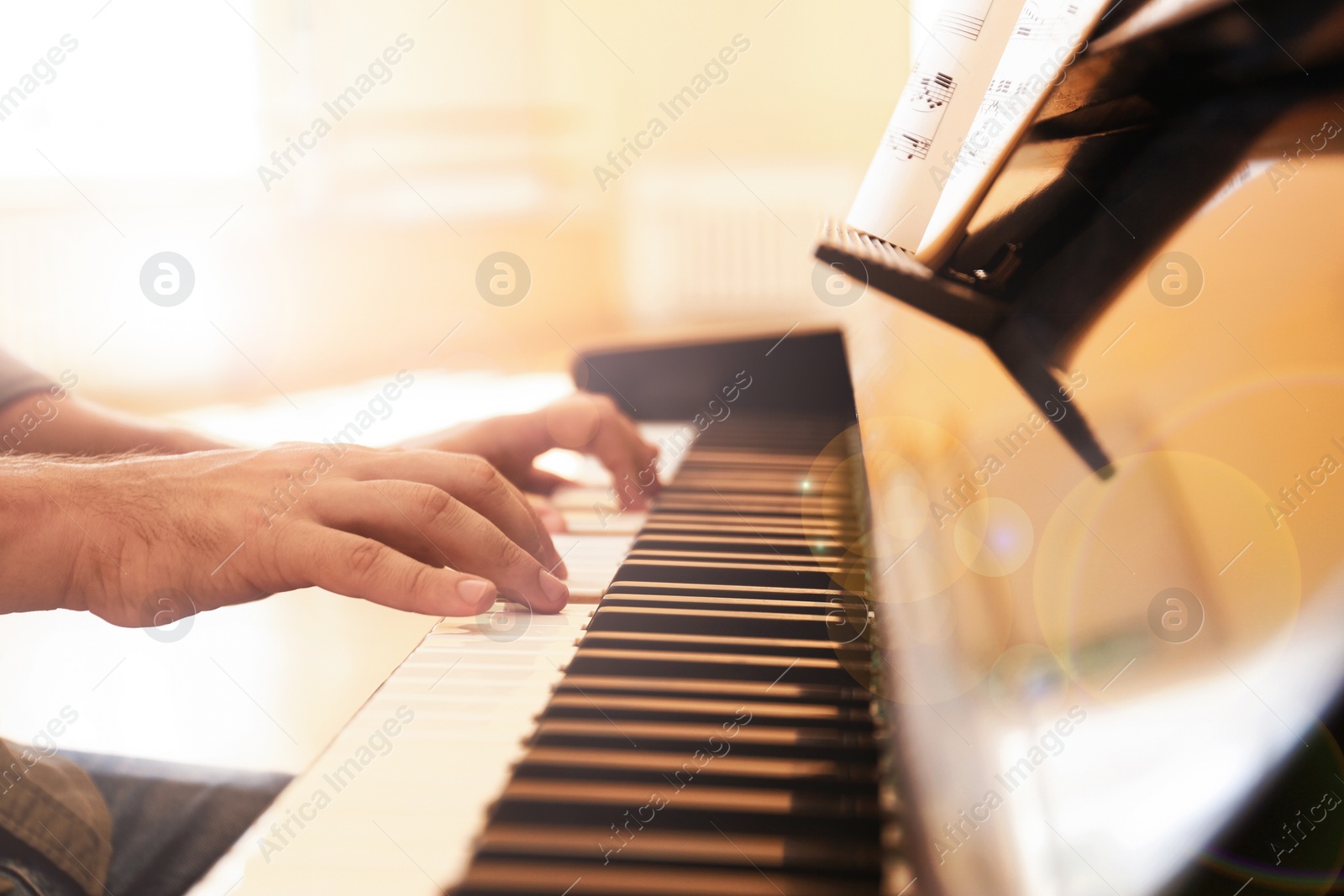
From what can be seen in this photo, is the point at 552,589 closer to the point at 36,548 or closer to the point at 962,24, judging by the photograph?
the point at 36,548

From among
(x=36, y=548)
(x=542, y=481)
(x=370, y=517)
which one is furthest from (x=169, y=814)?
(x=542, y=481)

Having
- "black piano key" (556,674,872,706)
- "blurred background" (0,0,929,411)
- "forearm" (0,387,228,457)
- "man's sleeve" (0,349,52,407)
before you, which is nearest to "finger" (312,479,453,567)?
"black piano key" (556,674,872,706)

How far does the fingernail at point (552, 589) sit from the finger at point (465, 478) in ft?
0.22

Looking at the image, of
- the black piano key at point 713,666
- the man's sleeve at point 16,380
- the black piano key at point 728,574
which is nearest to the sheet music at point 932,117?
the black piano key at point 728,574

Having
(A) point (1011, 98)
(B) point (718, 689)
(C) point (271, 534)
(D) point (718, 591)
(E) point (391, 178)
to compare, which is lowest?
(B) point (718, 689)

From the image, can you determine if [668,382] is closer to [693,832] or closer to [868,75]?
[693,832]

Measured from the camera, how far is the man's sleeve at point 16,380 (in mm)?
1231

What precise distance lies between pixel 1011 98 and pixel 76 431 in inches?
49.7

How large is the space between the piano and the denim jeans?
1.42 feet

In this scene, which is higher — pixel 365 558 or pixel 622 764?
pixel 365 558

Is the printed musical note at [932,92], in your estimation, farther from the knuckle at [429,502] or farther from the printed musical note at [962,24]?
the knuckle at [429,502]

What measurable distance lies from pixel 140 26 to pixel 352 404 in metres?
2.69

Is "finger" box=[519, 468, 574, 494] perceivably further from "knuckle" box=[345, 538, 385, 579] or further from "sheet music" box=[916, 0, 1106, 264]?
"sheet music" box=[916, 0, 1106, 264]

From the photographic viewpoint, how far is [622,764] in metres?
0.44
